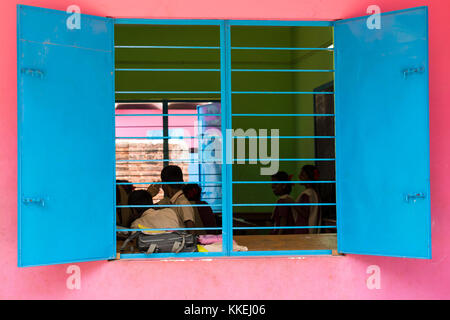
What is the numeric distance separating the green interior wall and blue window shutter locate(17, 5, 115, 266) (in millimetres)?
3752

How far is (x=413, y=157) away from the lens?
341cm

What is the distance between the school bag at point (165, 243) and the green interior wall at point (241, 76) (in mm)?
3656

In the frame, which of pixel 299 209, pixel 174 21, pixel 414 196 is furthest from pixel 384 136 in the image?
pixel 299 209

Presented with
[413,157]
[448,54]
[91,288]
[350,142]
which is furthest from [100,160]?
[448,54]

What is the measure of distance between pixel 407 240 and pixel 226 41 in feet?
5.63

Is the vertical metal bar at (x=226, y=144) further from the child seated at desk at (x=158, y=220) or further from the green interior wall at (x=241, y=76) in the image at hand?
the green interior wall at (x=241, y=76)

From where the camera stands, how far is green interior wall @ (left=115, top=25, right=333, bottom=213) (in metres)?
7.34

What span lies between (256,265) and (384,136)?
1185 mm

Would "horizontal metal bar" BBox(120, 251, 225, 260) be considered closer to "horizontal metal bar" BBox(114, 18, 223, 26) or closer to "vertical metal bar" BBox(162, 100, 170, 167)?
"horizontal metal bar" BBox(114, 18, 223, 26)

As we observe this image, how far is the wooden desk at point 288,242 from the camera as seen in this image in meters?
4.01

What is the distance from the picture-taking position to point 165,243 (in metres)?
3.74

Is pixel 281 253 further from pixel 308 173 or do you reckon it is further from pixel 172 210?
pixel 308 173

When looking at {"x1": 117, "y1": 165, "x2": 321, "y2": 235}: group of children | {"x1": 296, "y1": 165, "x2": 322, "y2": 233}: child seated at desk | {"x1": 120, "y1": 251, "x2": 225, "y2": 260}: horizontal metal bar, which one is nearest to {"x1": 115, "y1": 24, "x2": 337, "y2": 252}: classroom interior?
{"x1": 117, "y1": 165, "x2": 321, "y2": 235}: group of children

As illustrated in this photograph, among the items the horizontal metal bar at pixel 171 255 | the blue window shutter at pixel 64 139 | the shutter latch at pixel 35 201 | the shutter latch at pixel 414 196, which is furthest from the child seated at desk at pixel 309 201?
the shutter latch at pixel 35 201
